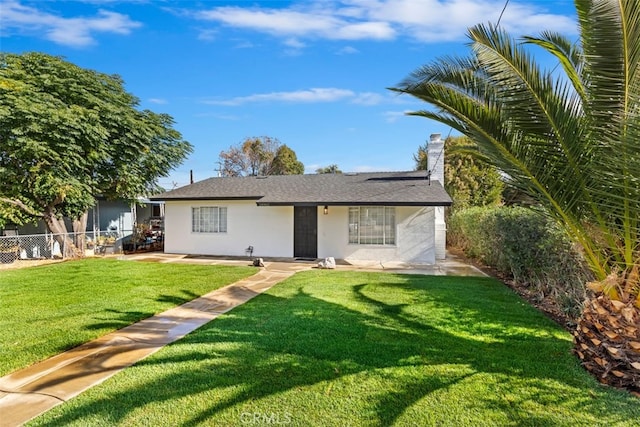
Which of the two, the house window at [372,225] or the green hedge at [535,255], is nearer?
the green hedge at [535,255]

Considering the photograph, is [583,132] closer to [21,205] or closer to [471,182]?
[471,182]

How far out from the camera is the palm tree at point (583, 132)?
363cm

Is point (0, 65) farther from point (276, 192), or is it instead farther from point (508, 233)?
point (508, 233)

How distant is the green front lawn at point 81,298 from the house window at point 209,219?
3.84m

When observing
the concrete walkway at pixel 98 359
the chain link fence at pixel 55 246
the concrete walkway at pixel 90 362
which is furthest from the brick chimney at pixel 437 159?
the chain link fence at pixel 55 246

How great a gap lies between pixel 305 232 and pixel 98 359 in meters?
11.3

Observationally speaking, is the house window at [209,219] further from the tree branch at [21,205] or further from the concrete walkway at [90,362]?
the concrete walkway at [90,362]

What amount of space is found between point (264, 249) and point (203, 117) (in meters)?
14.6

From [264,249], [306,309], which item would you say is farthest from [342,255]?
[306,309]

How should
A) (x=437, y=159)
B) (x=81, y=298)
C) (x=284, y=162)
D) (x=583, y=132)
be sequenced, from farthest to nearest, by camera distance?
(x=284, y=162) → (x=437, y=159) → (x=81, y=298) → (x=583, y=132)

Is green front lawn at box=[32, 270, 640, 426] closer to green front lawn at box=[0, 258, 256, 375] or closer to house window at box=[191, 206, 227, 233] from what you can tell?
green front lawn at box=[0, 258, 256, 375]

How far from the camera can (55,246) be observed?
663 inches

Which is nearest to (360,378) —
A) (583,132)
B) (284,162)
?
(583,132)

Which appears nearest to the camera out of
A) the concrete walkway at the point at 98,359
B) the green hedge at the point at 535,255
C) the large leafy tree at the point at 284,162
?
the concrete walkway at the point at 98,359
